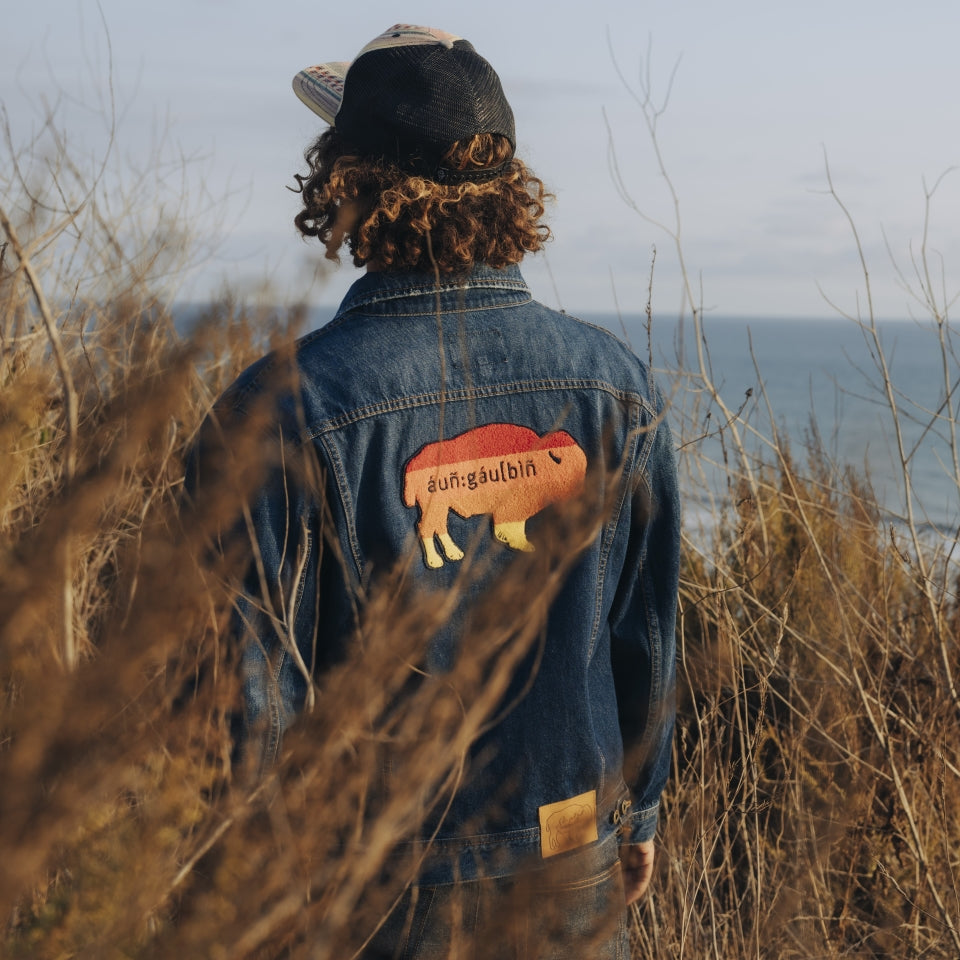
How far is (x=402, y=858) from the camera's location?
1482 millimetres

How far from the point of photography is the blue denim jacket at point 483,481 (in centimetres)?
151

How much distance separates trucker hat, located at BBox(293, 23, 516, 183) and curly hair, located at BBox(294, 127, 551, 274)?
→ 2 centimetres

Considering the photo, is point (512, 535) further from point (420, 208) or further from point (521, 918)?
point (521, 918)

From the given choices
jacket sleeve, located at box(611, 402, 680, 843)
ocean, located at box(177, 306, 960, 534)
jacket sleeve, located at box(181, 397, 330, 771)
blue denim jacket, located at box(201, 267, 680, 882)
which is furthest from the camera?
ocean, located at box(177, 306, 960, 534)

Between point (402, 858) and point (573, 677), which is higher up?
point (573, 677)

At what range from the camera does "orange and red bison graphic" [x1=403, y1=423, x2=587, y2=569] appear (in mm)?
1577

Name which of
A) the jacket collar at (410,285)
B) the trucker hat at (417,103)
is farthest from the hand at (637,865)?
the trucker hat at (417,103)

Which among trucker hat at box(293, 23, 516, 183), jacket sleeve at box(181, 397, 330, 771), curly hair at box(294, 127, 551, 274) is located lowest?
jacket sleeve at box(181, 397, 330, 771)

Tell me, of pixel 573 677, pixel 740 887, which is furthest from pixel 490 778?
pixel 740 887

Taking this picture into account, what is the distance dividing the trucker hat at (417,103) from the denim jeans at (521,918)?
1.04 m

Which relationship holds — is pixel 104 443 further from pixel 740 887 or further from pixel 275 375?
pixel 740 887

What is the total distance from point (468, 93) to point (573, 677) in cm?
94

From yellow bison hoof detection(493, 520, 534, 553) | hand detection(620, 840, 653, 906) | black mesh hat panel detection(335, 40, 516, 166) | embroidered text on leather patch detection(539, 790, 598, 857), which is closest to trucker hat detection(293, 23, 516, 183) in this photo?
black mesh hat panel detection(335, 40, 516, 166)

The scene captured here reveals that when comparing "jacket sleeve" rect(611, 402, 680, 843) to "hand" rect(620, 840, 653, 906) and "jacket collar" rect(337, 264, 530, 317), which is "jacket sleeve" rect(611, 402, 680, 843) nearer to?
"hand" rect(620, 840, 653, 906)
